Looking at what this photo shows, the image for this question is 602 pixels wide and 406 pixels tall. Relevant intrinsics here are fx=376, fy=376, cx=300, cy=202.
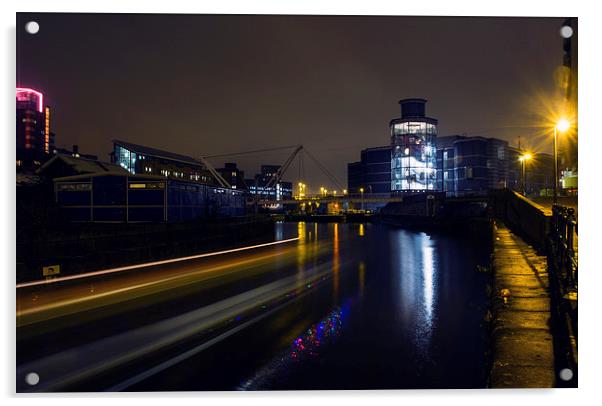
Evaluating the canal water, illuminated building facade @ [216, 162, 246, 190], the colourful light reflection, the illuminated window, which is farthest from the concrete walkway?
illuminated building facade @ [216, 162, 246, 190]

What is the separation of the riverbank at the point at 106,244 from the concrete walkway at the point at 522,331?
1045 centimetres

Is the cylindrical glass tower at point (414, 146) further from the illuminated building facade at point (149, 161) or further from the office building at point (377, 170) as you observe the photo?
the illuminated building facade at point (149, 161)

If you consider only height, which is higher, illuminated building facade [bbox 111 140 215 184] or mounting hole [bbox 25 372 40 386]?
illuminated building facade [bbox 111 140 215 184]

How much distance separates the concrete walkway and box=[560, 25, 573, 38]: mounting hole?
5365 mm

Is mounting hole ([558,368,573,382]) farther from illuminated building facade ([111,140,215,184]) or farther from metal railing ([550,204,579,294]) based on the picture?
illuminated building facade ([111,140,215,184])

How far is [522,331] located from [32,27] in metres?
10.5

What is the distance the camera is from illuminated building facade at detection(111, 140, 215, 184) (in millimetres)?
51750

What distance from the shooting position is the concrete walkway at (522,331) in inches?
197

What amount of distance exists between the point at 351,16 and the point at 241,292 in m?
10.1

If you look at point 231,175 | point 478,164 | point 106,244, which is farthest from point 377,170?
point 106,244

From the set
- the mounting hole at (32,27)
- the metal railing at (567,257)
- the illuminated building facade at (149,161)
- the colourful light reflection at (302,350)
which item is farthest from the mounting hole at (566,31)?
the illuminated building facade at (149,161)

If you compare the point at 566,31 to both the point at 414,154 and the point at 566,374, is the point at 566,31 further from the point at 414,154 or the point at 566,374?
the point at 414,154
